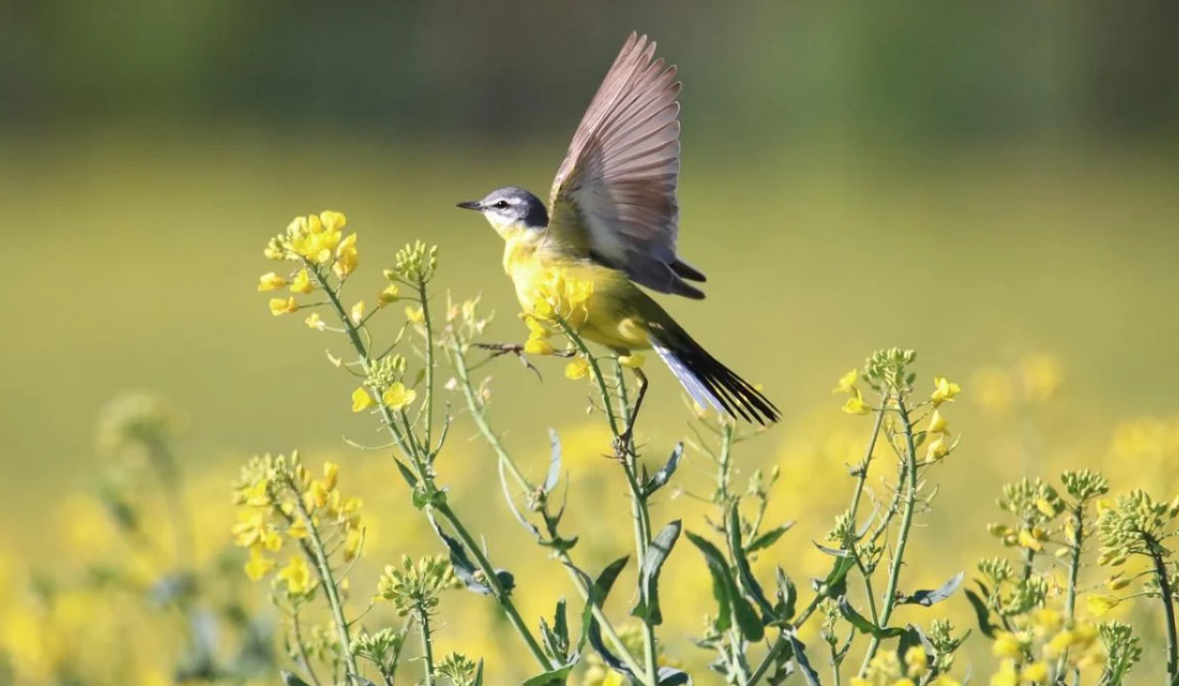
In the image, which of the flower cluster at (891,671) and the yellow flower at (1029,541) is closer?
the flower cluster at (891,671)

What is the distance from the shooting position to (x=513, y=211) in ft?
8.18

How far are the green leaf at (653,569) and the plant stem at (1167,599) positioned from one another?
45 centimetres

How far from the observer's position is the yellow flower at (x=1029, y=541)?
63.8 inches

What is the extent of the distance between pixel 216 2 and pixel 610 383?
14.8 m

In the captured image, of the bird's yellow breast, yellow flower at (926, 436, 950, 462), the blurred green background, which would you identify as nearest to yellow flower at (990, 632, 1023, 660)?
yellow flower at (926, 436, 950, 462)

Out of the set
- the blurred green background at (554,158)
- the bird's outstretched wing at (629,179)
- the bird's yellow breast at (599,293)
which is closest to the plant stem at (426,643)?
the bird's yellow breast at (599,293)

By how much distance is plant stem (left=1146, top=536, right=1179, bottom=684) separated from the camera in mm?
1454

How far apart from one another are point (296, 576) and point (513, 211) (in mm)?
→ 921

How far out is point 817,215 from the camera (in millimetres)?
14078

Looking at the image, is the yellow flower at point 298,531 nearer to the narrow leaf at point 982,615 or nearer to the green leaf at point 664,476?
the green leaf at point 664,476

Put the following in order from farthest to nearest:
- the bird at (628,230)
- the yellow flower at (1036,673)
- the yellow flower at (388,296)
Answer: the bird at (628,230), the yellow flower at (388,296), the yellow flower at (1036,673)

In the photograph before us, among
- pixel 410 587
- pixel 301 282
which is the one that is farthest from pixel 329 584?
pixel 301 282

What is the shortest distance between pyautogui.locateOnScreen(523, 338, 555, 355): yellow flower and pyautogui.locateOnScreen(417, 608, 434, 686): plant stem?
11.8 inches

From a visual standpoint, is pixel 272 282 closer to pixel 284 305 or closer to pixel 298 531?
pixel 284 305
